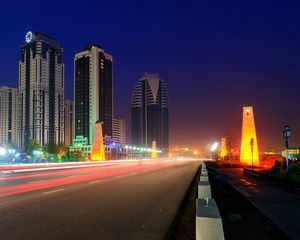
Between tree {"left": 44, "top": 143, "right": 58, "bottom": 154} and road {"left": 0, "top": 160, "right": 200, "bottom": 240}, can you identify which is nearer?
road {"left": 0, "top": 160, "right": 200, "bottom": 240}

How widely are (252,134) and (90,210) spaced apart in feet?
162

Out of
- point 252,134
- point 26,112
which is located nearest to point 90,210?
point 252,134

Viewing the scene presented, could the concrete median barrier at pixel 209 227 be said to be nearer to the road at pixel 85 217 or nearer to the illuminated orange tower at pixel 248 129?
the road at pixel 85 217

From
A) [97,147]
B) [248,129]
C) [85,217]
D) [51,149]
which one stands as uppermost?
[248,129]

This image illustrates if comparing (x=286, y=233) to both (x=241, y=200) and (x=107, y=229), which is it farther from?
(x=241, y=200)

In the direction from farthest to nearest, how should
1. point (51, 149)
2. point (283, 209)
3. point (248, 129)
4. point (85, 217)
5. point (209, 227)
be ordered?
point (51, 149), point (248, 129), point (283, 209), point (85, 217), point (209, 227)

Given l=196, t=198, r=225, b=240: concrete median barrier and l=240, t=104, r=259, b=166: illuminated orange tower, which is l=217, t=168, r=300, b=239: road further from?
l=240, t=104, r=259, b=166: illuminated orange tower

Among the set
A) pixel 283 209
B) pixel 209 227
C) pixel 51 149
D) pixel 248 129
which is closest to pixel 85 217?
pixel 209 227

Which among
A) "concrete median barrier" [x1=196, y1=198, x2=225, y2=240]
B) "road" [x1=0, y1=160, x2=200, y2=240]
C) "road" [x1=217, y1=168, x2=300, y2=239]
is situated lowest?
"road" [x1=217, y1=168, x2=300, y2=239]

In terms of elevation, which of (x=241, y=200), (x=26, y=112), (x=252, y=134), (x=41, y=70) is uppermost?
(x=41, y=70)

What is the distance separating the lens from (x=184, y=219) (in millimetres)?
8875

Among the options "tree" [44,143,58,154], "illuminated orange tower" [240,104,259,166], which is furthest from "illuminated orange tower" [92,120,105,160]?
"tree" [44,143,58,154]

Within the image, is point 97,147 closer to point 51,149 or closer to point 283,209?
point 51,149

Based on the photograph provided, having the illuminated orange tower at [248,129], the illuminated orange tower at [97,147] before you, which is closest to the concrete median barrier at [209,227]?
the illuminated orange tower at [248,129]
